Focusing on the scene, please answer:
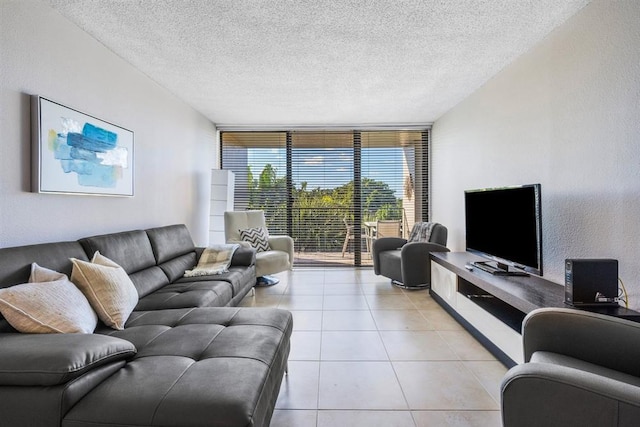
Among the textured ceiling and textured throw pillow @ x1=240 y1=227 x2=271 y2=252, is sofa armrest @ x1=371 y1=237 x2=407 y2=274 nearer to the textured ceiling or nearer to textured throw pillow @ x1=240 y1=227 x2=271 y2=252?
textured throw pillow @ x1=240 y1=227 x2=271 y2=252

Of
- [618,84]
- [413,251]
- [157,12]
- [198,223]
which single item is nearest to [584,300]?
[618,84]

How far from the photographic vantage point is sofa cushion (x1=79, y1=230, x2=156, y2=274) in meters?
2.34

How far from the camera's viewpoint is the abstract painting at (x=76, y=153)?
2.11 meters

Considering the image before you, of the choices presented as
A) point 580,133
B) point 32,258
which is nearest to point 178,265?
point 32,258

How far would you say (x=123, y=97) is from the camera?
10.0 feet

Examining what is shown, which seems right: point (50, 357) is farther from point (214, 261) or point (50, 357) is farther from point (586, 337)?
point (214, 261)

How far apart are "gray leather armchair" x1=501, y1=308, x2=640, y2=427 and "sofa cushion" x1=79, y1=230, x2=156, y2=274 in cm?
255

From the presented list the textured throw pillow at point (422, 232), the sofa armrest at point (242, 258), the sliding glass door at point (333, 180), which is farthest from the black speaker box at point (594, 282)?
the sliding glass door at point (333, 180)

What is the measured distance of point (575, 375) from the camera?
106cm

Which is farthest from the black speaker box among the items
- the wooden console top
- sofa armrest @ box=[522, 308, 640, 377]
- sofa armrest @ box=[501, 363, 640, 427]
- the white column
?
the white column

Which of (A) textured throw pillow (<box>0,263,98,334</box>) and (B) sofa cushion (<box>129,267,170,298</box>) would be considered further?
(B) sofa cushion (<box>129,267,170,298</box>)

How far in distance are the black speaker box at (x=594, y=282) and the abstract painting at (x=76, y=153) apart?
328 centimetres

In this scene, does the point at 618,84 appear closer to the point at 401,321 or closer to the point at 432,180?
the point at 401,321

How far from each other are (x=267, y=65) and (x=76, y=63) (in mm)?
1543
